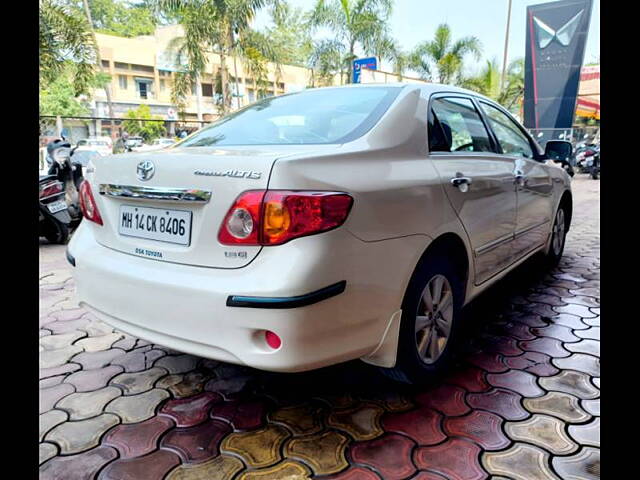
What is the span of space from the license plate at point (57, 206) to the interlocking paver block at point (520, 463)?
5.41m

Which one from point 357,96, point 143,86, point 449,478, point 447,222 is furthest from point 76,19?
point 143,86

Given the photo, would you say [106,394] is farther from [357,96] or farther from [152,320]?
[357,96]

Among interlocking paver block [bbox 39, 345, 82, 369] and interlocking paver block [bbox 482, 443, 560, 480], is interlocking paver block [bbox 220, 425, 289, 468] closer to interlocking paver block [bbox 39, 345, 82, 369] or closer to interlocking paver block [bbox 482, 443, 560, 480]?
interlocking paver block [bbox 482, 443, 560, 480]

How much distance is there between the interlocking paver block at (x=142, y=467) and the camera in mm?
1719

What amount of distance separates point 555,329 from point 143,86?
38204 mm

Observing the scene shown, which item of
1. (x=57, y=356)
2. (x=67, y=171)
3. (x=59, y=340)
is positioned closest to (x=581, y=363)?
(x=57, y=356)

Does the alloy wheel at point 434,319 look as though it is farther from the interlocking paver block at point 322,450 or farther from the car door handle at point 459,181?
the interlocking paver block at point 322,450

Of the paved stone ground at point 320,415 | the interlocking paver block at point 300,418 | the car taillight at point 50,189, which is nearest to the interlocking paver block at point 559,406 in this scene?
the paved stone ground at point 320,415

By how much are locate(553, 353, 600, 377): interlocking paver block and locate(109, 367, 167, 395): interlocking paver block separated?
2.10m

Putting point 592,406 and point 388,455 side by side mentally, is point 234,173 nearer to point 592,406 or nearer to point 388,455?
point 388,455

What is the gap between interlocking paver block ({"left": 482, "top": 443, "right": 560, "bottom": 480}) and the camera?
1.70 meters

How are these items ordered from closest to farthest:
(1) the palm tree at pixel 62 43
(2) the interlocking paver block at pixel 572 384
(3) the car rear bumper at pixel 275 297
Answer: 1. (3) the car rear bumper at pixel 275 297
2. (2) the interlocking paver block at pixel 572 384
3. (1) the palm tree at pixel 62 43
